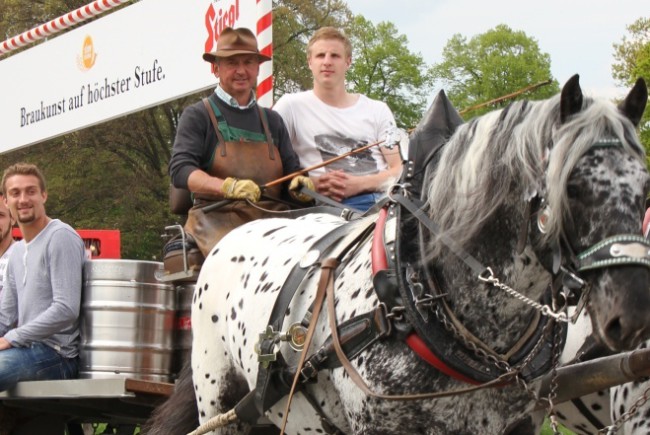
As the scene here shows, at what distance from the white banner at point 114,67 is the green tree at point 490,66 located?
24.0 metres

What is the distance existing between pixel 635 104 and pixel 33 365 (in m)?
3.89

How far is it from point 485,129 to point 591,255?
0.63 meters

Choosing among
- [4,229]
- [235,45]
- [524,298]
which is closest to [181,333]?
[235,45]

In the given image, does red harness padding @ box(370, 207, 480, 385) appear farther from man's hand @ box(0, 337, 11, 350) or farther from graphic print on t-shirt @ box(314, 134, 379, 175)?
man's hand @ box(0, 337, 11, 350)

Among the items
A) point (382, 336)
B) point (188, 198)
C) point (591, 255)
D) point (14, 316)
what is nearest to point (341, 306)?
point (382, 336)

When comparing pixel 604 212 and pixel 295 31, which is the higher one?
pixel 295 31

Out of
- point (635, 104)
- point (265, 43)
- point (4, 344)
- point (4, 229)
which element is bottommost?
point (4, 344)

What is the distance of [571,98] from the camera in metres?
2.93

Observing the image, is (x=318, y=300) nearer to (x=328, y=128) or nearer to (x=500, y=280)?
(x=500, y=280)

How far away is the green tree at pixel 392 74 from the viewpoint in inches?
1258

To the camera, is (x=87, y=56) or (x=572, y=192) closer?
(x=572, y=192)

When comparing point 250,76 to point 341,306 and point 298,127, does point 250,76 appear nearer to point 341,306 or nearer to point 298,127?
point 298,127

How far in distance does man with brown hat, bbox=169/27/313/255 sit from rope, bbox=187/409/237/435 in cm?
105

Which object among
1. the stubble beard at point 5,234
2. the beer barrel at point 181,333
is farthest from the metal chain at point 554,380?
the stubble beard at point 5,234
